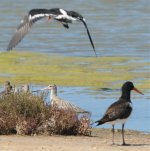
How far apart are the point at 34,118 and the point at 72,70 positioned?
412 inches

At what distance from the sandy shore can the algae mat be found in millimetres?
7165

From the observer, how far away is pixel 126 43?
101ft

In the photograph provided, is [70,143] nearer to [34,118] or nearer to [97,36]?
[34,118]

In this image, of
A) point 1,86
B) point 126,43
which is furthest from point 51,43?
point 1,86

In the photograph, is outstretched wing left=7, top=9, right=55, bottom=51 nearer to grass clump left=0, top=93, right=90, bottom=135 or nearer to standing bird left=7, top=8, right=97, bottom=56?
standing bird left=7, top=8, right=97, bottom=56

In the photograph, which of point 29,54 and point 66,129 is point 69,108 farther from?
point 29,54

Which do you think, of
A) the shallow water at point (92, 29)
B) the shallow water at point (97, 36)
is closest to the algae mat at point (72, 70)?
the shallow water at point (97, 36)

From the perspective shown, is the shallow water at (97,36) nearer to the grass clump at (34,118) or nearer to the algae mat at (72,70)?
the algae mat at (72,70)

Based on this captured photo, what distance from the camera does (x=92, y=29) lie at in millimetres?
35688

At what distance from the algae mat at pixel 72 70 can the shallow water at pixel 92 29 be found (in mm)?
1522

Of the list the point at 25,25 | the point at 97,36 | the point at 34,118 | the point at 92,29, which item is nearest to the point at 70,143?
the point at 34,118

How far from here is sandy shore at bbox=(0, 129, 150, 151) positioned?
482 inches

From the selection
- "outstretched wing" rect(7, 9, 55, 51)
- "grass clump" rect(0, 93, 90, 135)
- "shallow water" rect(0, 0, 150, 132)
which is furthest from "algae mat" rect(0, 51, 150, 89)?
"grass clump" rect(0, 93, 90, 135)

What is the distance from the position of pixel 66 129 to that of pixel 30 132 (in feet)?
2.19
